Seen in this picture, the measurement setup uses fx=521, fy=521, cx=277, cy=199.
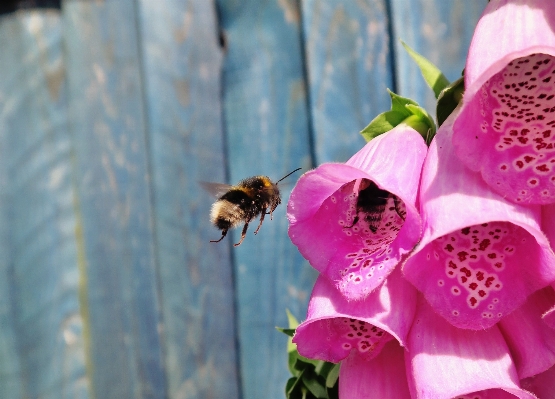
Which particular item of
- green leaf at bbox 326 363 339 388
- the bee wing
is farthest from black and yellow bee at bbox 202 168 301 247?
green leaf at bbox 326 363 339 388

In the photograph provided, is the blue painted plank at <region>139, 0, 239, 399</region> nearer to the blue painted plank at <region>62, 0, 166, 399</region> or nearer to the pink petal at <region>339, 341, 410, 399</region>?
the blue painted plank at <region>62, 0, 166, 399</region>

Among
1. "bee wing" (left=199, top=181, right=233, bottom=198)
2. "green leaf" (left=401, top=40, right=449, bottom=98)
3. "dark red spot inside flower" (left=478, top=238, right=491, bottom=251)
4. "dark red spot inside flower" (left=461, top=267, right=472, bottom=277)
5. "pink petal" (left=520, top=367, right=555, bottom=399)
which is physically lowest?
"pink petal" (left=520, top=367, right=555, bottom=399)

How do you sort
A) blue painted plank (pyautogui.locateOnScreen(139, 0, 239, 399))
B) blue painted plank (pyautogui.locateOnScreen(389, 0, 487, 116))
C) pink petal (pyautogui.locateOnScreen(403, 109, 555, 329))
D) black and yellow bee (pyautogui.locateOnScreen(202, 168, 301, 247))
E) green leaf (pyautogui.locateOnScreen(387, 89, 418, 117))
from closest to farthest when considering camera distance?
pink petal (pyautogui.locateOnScreen(403, 109, 555, 329)), green leaf (pyautogui.locateOnScreen(387, 89, 418, 117)), black and yellow bee (pyautogui.locateOnScreen(202, 168, 301, 247)), blue painted plank (pyautogui.locateOnScreen(389, 0, 487, 116)), blue painted plank (pyautogui.locateOnScreen(139, 0, 239, 399))

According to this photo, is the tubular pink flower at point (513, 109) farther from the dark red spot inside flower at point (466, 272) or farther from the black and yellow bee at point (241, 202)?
the black and yellow bee at point (241, 202)

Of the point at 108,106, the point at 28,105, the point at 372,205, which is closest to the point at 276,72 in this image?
the point at 108,106

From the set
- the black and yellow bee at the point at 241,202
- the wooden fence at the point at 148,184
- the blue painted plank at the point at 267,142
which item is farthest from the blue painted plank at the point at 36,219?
the black and yellow bee at the point at 241,202

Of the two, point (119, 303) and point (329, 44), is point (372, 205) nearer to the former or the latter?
point (329, 44)

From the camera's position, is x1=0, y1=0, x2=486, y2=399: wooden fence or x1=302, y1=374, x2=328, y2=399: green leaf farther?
x1=0, y1=0, x2=486, y2=399: wooden fence

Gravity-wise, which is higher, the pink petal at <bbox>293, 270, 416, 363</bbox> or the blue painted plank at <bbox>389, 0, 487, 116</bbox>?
the blue painted plank at <bbox>389, 0, 487, 116</bbox>
